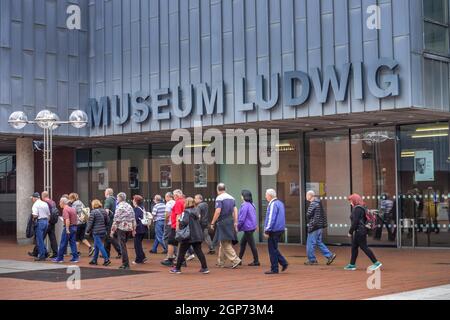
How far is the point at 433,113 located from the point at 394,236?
4.60 meters

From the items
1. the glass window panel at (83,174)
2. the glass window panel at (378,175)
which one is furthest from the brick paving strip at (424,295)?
the glass window panel at (83,174)

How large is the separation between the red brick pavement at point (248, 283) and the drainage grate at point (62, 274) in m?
0.51

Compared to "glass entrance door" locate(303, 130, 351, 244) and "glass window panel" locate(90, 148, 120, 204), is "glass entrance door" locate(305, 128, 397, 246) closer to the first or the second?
"glass entrance door" locate(303, 130, 351, 244)

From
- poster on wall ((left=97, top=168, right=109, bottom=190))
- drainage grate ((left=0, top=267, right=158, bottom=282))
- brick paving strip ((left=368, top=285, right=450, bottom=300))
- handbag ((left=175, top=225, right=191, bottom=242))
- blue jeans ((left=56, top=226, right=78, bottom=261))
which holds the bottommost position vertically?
drainage grate ((left=0, top=267, right=158, bottom=282))

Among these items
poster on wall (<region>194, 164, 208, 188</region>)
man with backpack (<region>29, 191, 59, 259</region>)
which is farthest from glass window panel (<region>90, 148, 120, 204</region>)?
man with backpack (<region>29, 191, 59, 259</region>)

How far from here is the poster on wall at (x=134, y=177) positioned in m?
30.3

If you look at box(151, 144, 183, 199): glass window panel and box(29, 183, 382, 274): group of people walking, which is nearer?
box(29, 183, 382, 274): group of people walking

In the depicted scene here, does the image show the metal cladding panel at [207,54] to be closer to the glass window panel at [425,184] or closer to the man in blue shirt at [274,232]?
the glass window panel at [425,184]

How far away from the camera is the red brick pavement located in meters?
12.3

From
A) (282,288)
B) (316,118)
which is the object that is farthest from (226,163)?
(282,288)

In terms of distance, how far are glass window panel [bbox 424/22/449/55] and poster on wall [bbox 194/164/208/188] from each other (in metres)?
10.6

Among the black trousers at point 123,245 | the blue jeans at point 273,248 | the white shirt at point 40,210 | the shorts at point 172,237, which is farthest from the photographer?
the white shirt at point 40,210

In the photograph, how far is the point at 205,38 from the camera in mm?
23281
